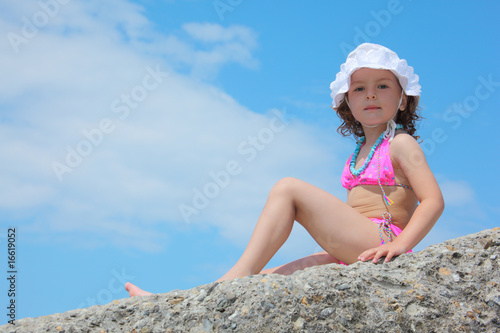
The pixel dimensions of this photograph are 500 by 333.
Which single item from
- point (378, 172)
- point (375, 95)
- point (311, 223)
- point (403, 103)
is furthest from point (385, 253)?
point (403, 103)

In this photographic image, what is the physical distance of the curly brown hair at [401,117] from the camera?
379 centimetres

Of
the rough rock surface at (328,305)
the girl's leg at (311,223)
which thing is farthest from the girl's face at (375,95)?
the rough rock surface at (328,305)

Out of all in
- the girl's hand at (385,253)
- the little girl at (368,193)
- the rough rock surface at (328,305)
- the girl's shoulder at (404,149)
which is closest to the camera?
the rough rock surface at (328,305)

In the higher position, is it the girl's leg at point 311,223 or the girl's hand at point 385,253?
the girl's leg at point 311,223

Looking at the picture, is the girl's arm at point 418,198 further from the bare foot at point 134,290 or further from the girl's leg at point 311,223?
the bare foot at point 134,290

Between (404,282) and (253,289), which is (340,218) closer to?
(404,282)

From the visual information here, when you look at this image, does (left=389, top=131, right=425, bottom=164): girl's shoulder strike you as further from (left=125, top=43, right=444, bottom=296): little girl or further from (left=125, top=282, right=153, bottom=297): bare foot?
(left=125, top=282, right=153, bottom=297): bare foot

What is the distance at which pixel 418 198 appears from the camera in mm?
3105

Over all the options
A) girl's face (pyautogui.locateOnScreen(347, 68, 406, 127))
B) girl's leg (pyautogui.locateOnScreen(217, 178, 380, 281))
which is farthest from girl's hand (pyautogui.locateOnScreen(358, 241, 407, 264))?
girl's face (pyautogui.locateOnScreen(347, 68, 406, 127))

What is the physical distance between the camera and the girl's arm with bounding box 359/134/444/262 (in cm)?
272

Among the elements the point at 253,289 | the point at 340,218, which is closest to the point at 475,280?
the point at 340,218

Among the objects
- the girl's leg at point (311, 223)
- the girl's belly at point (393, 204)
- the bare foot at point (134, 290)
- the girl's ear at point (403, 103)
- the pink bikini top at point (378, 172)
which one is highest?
the girl's ear at point (403, 103)

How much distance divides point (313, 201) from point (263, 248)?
17.0 inches

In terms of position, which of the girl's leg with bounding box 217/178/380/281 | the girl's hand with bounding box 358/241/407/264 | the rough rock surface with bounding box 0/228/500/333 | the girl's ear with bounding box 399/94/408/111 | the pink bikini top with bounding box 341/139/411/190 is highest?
the girl's ear with bounding box 399/94/408/111
